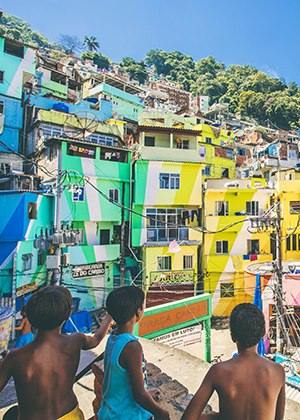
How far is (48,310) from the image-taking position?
8.13 ft

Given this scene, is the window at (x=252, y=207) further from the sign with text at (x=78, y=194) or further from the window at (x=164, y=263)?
the sign with text at (x=78, y=194)

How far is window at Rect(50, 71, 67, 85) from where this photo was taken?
37.5 meters

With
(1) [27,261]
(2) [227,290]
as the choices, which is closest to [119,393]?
(1) [27,261]

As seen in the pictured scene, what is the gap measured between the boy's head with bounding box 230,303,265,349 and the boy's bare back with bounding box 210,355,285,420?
0.12 metres

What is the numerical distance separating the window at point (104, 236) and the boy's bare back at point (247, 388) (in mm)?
22819

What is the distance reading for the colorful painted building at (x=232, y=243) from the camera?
25.7 m

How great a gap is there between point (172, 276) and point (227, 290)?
181 inches

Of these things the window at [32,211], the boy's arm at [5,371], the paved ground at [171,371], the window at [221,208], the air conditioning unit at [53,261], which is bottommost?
the paved ground at [171,371]

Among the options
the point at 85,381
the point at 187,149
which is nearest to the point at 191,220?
the point at 187,149

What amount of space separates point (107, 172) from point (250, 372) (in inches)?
904

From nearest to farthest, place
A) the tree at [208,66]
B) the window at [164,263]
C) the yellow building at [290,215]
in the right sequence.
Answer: the window at [164,263] → the yellow building at [290,215] → the tree at [208,66]

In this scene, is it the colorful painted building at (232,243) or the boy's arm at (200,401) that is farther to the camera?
the colorful painted building at (232,243)

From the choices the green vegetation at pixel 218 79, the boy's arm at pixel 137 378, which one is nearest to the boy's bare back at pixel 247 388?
the boy's arm at pixel 137 378

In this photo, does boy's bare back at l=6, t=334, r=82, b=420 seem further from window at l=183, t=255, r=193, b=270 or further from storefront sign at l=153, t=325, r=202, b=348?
window at l=183, t=255, r=193, b=270
